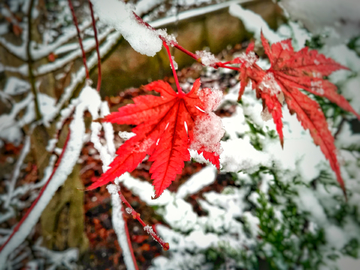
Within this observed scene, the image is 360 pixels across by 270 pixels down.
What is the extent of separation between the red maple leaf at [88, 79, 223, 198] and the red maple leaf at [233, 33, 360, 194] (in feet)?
0.44

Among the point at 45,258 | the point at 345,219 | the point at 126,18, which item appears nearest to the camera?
the point at 126,18

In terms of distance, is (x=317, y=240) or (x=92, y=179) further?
(x=92, y=179)

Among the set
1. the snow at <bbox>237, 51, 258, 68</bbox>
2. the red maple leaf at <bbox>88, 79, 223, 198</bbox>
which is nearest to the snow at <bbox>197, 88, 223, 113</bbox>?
the red maple leaf at <bbox>88, 79, 223, 198</bbox>

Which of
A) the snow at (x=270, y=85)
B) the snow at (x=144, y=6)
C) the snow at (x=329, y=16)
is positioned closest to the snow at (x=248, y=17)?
the snow at (x=329, y=16)

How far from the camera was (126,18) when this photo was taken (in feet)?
1.21

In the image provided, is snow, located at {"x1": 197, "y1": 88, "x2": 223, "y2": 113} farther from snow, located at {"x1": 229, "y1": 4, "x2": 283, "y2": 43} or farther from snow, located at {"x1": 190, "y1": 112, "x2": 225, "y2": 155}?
snow, located at {"x1": 229, "y1": 4, "x2": 283, "y2": 43}

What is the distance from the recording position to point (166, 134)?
377 millimetres

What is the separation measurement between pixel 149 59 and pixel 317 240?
1031 millimetres

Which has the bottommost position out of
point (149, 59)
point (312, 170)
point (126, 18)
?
point (312, 170)

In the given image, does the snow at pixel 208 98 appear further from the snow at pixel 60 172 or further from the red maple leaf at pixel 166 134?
the snow at pixel 60 172

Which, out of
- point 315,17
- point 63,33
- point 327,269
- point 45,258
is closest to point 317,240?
point 327,269

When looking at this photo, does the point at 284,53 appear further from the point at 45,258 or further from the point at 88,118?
the point at 45,258

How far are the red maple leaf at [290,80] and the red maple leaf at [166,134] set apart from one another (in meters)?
0.13

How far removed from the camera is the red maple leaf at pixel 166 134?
349 millimetres
